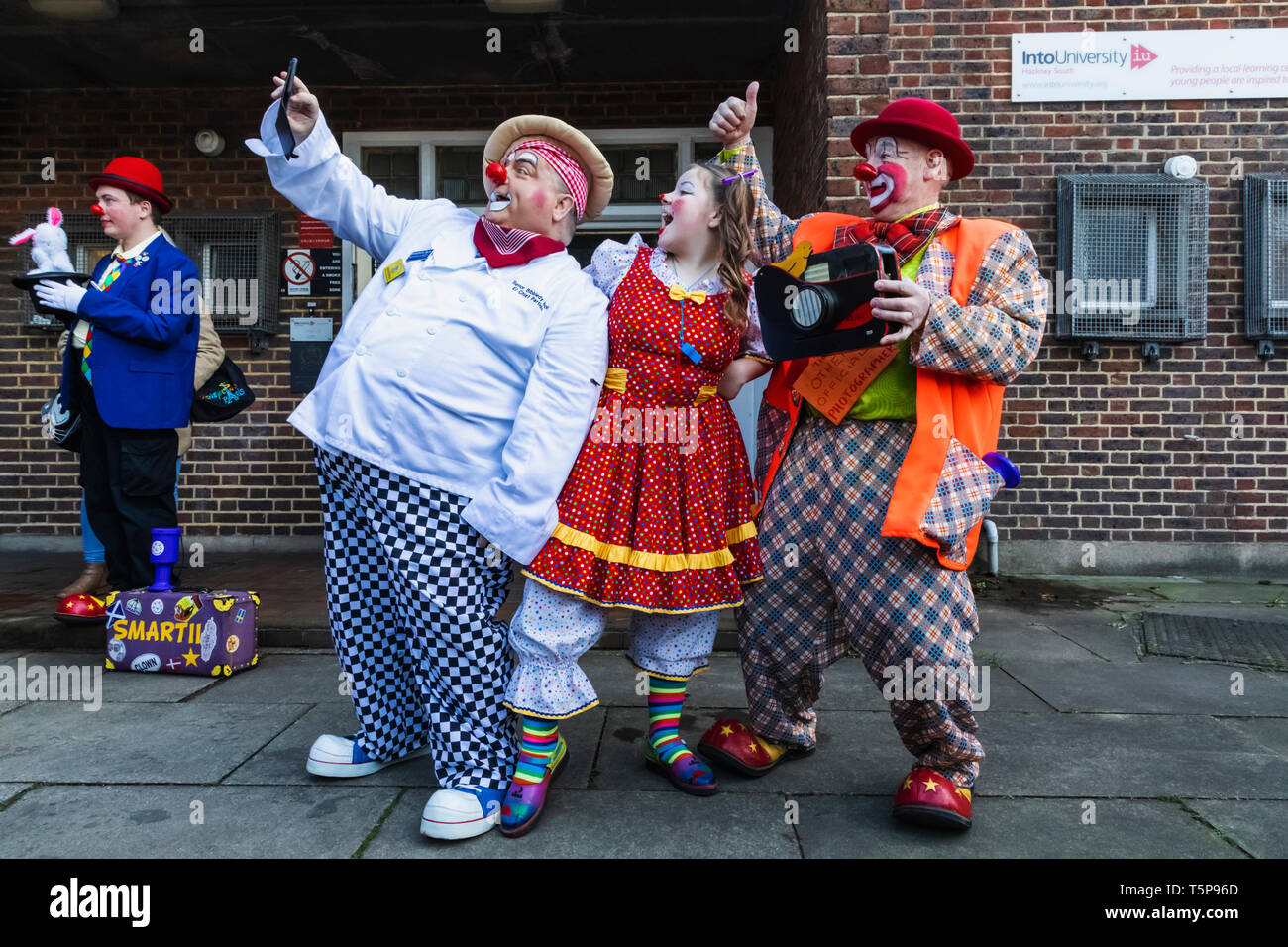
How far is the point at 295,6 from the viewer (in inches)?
219

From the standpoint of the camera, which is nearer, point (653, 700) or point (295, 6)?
point (653, 700)

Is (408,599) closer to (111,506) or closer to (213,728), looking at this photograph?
(213,728)

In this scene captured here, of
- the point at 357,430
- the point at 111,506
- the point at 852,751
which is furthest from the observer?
the point at 111,506

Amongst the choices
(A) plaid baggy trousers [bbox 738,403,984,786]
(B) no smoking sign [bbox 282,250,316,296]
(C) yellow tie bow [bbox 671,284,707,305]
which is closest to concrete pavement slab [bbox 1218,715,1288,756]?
(A) plaid baggy trousers [bbox 738,403,984,786]

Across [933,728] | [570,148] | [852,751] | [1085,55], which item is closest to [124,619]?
[570,148]

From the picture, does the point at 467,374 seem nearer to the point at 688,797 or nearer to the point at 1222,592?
the point at 688,797

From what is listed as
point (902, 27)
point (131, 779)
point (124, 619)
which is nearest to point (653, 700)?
point (131, 779)

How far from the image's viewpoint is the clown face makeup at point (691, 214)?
243 centimetres

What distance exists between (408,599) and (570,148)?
1317 mm

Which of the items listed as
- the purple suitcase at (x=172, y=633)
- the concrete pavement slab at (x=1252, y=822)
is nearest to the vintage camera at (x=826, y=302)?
the concrete pavement slab at (x=1252, y=822)

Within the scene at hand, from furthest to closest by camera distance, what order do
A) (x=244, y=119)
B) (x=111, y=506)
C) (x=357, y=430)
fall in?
(x=244, y=119), (x=111, y=506), (x=357, y=430)

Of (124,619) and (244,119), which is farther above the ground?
(244,119)

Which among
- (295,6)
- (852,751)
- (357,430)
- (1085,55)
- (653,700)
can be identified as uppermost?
(295,6)

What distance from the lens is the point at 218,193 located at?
6566 mm
